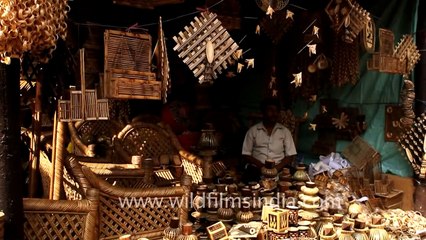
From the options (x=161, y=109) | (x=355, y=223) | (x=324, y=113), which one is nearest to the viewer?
(x=355, y=223)

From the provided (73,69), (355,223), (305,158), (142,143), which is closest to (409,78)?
(305,158)

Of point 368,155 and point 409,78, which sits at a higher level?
point 409,78

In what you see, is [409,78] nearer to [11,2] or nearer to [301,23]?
[301,23]

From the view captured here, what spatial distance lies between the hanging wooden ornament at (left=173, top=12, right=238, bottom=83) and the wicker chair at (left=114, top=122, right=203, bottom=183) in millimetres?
1653

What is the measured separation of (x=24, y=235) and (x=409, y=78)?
4641mm

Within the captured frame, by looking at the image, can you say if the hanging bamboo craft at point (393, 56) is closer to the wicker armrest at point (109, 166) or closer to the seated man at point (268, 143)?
the seated man at point (268, 143)

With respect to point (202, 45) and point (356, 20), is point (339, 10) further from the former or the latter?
point (202, 45)

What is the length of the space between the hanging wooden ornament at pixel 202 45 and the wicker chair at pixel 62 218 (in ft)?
4.16

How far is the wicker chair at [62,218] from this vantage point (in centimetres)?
228

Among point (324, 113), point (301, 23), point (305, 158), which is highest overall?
point (301, 23)

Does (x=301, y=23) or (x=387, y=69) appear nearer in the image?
(x=387, y=69)

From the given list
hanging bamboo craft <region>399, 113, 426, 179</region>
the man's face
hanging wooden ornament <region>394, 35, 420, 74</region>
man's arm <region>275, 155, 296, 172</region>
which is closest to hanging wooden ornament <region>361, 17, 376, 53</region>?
hanging wooden ornament <region>394, 35, 420, 74</region>

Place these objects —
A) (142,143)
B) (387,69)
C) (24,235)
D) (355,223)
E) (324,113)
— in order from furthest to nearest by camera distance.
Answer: (324,113), (142,143), (387,69), (355,223), (24,235)

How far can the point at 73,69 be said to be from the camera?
2916 millimetres
